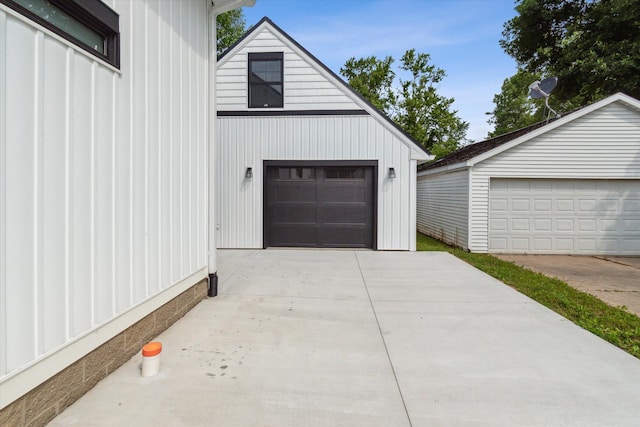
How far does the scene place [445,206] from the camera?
10.0 metres

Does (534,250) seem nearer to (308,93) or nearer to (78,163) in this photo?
(308,93)

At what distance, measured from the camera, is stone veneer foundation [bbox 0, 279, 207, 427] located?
5.74ft

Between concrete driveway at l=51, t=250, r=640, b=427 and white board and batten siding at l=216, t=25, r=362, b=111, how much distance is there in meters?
5.35

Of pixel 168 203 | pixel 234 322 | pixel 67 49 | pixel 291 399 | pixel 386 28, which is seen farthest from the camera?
pixel 386 28

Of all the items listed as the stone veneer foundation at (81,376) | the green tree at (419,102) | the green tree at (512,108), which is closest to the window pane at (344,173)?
the stone veneer foundation at (81,376)

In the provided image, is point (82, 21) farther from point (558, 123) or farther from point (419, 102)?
point (419, 102)

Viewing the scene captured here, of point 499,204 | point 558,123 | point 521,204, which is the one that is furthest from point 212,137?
point 558,123

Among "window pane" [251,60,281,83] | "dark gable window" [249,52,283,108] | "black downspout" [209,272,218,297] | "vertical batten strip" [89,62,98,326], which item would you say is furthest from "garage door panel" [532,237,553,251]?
"vertical batten strip" [89,62,98,326]

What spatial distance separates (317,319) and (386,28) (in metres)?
17.6

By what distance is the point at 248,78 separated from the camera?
820 cm

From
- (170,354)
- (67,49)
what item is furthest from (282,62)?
(170,354)

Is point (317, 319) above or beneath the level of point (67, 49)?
beneath

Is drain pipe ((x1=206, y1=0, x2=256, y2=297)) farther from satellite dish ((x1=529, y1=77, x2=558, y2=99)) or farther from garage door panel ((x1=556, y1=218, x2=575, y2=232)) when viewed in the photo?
satellite dish ((x1=529, y1=77, x2=558, y2=99))

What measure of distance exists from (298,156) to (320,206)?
4.60 feet
